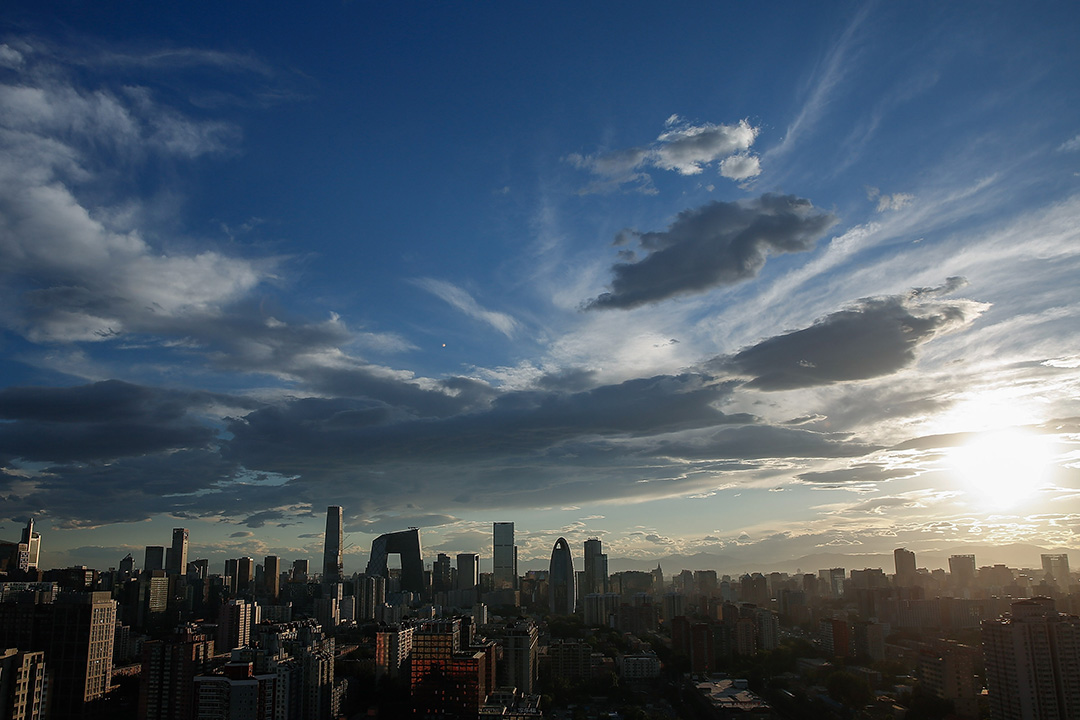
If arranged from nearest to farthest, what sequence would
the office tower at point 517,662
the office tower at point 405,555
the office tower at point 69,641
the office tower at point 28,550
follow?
the office tower at point 69,641
the office tower at point 517,662
the office tower at point 28,550
the office tower at point 405,555

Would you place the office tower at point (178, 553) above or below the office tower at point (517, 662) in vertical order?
above

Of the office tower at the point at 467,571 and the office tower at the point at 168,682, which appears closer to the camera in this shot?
the office tower at the point at 168,682

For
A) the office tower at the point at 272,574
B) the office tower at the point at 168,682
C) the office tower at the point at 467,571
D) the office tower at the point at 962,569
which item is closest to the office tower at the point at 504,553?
the office tower at the point at 467,571

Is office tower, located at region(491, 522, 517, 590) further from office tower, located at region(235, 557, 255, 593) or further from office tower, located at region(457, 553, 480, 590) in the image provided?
office tower, located at region(235, 557, 255, 593)

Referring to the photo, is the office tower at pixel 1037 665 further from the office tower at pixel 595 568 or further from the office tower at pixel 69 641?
the office tower at pixel 595 568

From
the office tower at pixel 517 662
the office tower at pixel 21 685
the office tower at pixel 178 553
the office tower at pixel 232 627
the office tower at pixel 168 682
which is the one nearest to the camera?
the office tower at pixel 21 685

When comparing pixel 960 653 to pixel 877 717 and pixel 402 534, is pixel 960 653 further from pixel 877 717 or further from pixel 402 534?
pixel 402 534

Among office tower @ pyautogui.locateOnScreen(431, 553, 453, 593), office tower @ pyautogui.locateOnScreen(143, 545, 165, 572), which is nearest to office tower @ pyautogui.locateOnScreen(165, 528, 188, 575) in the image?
office tower @ pyautogui.locateOnScreen(143, 545, 165, 572)
